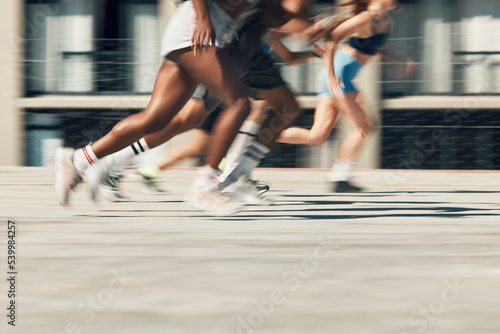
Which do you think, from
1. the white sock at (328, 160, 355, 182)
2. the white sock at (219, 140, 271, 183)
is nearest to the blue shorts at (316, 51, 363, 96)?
the white sock at (328, 160, 355, 182)

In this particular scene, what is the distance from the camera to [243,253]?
147 inches

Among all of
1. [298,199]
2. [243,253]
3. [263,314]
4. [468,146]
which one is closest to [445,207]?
[298,199]

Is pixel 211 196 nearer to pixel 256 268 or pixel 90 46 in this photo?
pixel 256 268

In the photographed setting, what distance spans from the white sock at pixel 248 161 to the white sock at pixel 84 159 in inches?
30.6

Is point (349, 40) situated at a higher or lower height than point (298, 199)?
higher

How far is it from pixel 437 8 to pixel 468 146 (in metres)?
2.43

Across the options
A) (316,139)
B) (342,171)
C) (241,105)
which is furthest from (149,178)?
(241,105)

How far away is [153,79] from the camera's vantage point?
1575cm

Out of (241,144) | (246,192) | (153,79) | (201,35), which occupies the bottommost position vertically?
(246,192)

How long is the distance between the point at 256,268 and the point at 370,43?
13.4 feet

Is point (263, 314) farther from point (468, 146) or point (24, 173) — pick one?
point (468, 146)

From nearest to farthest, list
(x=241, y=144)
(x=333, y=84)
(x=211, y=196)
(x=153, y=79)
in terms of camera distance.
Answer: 1. (x=211, y=196)
2. (x=241, y=144)
3. (x=333, y=84)
4. (x=153, y=79)

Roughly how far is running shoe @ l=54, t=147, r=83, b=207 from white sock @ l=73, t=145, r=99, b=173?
0.02m

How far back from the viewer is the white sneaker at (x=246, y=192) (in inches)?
215
